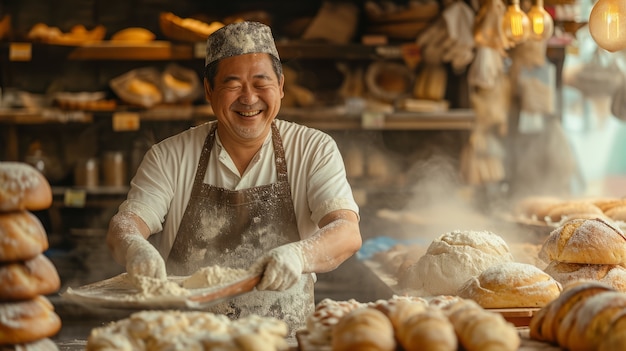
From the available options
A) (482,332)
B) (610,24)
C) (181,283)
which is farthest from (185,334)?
(610,24)

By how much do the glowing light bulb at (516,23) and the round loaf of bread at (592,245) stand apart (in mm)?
1538

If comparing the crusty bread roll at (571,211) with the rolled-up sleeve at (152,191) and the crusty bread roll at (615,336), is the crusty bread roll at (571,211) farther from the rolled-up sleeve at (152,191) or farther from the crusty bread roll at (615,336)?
the crusty bread roll at (615,336)

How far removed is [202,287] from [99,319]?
250cm

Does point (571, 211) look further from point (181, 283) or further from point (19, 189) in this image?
point (19, 189)

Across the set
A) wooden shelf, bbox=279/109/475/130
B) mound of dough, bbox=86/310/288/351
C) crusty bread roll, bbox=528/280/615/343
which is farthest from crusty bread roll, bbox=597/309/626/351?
wooden shelf, bbox=279/109/475/130

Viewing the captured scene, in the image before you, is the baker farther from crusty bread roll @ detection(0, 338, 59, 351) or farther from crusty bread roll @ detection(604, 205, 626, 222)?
crusty bread roll @ detection(604, 205, 626, 222)

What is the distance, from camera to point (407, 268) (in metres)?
3.42

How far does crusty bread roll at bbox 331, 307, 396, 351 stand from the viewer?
5.78 feet

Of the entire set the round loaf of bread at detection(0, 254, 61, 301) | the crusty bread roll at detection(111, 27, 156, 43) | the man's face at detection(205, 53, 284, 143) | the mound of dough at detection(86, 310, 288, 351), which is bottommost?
the mound of dough at detection(86, 310, 288, 351)

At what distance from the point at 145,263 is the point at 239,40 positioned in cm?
110

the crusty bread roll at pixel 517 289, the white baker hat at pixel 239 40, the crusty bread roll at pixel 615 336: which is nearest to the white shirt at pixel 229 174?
the white baker hat at pixel 239 40

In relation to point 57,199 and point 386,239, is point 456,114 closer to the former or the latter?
point 386,239

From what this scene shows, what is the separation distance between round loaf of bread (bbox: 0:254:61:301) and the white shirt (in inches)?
41.3

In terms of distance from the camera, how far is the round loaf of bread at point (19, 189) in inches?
73.9
